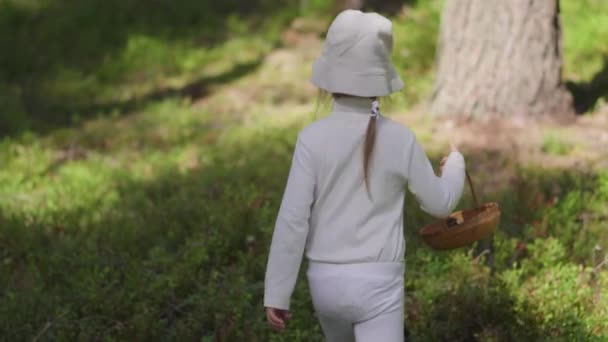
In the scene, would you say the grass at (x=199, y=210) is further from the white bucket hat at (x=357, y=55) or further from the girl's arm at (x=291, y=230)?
the white bucket hat at (x=357, y=55)

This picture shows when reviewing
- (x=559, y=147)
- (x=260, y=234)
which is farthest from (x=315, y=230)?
(x=559, y=147)

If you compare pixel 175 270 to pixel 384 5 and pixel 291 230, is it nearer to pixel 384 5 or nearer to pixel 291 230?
pixel 291 230

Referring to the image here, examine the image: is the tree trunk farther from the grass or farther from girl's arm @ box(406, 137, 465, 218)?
girl's arm @ box(406, 137, 465, 218)

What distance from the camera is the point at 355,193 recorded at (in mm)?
3303

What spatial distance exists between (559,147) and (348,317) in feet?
13.8

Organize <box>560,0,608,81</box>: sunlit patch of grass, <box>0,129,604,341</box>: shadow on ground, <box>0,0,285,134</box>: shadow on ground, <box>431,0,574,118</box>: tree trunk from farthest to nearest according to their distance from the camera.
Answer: <box>0,0,285,134</box>: shadow on ground, <box>560,0,608,81</box>: sunlit patch of grass, <box>431,0,574,118</box>: tree trunk, <box>0,129,604,341</box>: shadow on ground

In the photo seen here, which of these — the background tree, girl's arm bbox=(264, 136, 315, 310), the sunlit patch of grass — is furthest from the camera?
the background tree

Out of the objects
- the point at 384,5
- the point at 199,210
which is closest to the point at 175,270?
the point at 199,210

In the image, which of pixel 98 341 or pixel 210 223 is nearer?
pixel 98 341

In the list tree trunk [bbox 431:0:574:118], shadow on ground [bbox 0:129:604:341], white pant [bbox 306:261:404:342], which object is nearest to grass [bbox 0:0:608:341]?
shadow on ground [bbox 0:129:604:341]

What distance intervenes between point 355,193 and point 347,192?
3 cm

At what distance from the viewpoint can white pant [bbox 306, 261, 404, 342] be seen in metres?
3.26

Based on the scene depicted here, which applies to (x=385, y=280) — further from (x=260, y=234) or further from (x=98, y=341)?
(x=260, y=234)

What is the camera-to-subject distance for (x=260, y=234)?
591 centimetres
